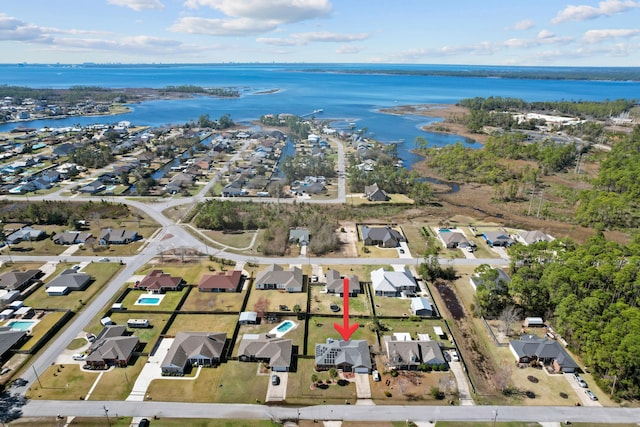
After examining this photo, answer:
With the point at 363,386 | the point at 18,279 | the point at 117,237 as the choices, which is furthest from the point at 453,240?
the point at 18,279

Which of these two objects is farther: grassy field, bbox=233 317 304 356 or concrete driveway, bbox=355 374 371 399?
grassy field, bbox=233 317 304 356

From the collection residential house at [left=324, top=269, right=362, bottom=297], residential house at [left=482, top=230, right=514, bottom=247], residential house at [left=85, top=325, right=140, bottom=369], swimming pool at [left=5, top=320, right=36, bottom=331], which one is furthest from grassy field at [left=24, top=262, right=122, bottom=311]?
residential house at [left=482, top=230, right=514, bottom=247]

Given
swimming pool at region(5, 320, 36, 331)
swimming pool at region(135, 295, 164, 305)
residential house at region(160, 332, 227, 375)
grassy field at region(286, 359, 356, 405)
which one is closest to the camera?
grassy field at region(286, 359, 356, 405)

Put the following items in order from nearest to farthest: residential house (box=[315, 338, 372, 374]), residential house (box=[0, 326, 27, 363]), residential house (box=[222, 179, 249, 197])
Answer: residential house (box=[315, 338, 372, 374]) < residential house (box=[0, 326, 27, 363]) < residential house (box=[222, 179, 249, 197])

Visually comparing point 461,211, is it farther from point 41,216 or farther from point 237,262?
point 41,216

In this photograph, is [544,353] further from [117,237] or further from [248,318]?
[117,237]

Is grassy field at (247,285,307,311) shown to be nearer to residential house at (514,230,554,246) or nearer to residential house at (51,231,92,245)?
residential house at (51,231,92,245)

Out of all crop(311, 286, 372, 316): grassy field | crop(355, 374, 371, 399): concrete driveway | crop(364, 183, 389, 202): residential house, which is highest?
crop(364, 183, 389, 202): residential house
